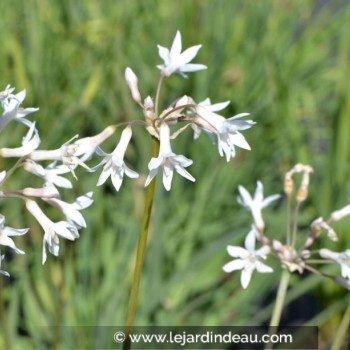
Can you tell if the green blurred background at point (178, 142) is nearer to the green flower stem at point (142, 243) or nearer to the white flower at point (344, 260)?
the white flower at point (344, 260)

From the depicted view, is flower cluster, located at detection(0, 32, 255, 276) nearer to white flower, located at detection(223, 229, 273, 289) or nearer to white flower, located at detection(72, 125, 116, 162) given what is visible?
white flower, located at detection(72, 125, 116, 162)

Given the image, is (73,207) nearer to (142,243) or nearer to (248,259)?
(142,243)

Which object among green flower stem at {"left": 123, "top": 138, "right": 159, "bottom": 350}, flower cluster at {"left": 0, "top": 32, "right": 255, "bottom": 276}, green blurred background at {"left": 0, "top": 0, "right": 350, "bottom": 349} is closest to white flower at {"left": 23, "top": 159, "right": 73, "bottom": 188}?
flower cluster at {"left": 0, "top": 32, "right": 255, "bottom": 276}

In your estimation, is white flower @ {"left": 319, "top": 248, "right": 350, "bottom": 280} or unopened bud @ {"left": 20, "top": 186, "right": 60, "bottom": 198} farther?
white flower @ {"left": 319, "top": 248, "right": 350, "bottom": 280}

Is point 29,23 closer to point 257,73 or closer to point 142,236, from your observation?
point 257,73

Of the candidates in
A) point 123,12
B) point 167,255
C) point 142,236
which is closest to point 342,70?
point 123,12
